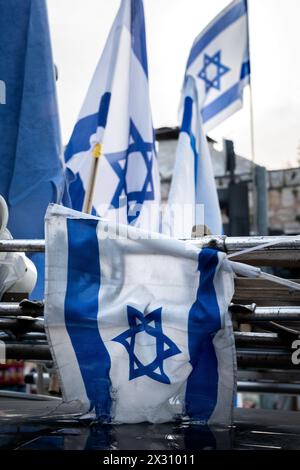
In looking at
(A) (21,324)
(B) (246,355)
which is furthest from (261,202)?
(A) (21,324)

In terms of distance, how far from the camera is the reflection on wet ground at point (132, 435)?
213 centimetres

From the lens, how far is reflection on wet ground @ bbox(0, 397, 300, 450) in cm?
213

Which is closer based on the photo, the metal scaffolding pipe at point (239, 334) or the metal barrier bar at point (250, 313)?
the metal barrier bar at point (250, 313)

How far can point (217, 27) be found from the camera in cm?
904

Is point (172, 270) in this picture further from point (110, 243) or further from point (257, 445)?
point (257, 445)

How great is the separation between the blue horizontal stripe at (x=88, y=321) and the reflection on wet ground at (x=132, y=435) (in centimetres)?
12

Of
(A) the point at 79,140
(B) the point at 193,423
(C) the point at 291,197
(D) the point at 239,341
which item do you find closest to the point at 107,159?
(A) the point at 79,140

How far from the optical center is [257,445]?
7.30ft

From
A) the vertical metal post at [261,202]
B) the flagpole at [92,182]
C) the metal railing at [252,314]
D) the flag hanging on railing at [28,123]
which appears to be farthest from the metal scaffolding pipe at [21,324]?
the vertical metal post at [261,202]

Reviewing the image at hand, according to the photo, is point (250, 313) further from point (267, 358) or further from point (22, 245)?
point (22, 245)

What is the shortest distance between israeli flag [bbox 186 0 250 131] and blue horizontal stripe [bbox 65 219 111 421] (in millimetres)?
6489

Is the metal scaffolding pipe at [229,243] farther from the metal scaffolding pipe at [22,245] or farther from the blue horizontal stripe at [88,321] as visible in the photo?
the blue horizontal stripe at [88,321]

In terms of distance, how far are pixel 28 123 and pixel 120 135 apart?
1578 millimetres

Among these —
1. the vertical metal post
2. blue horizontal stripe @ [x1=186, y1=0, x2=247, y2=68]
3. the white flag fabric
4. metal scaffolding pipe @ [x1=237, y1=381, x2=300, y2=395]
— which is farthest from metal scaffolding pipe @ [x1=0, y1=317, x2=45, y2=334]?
blue horizontal stripe @ [x1=186, y1=0, x2=247, y2=68]
